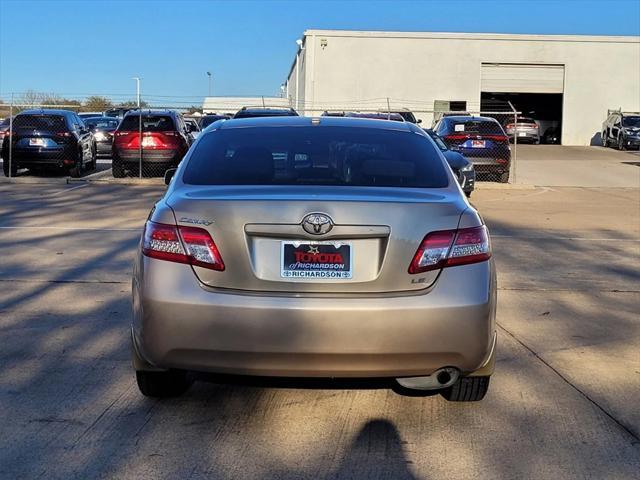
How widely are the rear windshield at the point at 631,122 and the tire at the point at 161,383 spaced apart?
3344cm

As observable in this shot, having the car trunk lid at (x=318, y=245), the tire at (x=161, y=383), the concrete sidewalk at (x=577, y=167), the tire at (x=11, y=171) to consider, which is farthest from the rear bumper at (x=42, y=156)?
the car trunk lid at (x=318, y=245)

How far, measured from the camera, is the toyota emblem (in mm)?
3553

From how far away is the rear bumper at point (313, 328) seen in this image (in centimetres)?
351

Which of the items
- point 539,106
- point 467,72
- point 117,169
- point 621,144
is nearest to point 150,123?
point 117,169

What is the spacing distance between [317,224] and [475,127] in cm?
1476

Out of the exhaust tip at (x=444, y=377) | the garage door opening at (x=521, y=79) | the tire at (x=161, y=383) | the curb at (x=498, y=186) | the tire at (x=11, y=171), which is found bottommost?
the tire at (x=161, y=383)

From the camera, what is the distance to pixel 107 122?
1008 inches

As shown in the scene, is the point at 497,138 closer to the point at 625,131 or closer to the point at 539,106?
the point at 625,131

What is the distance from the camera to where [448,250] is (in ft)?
12.0

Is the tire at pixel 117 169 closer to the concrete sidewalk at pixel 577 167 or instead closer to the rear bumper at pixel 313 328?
the concrete sidewalk at pixel 577 167

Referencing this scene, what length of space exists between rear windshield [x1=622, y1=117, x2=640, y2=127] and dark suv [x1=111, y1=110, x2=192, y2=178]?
2358 cm

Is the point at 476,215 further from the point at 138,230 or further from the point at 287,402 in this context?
the point at 138,230

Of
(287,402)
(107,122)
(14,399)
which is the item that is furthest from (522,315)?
(107,122)

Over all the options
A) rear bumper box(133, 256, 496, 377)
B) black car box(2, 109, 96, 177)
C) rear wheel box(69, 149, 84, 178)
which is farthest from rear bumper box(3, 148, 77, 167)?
rear bumper box(133, 256, 496, 377)
